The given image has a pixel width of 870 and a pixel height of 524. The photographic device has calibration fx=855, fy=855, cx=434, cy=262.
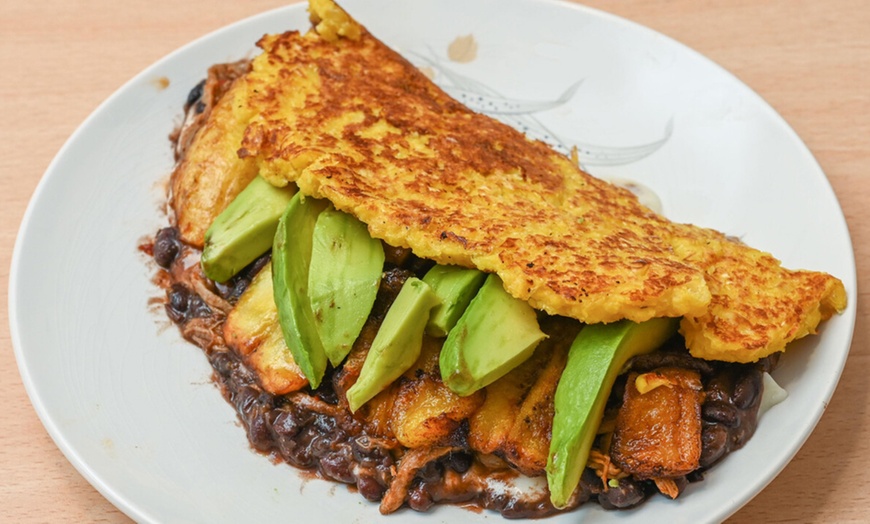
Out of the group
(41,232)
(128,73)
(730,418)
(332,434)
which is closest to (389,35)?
(128,73)

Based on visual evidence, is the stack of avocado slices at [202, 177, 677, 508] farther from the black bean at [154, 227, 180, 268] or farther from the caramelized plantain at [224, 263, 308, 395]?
the black bean at [154, 227, 180, 268]

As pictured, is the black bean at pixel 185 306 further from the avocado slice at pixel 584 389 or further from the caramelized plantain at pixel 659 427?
the caramelized plantain at pixel 659 427

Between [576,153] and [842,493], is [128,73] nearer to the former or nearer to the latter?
[576,153]

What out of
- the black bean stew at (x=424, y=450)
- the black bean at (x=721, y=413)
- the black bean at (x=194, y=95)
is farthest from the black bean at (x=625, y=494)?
the black bean at (x=194, y=95)

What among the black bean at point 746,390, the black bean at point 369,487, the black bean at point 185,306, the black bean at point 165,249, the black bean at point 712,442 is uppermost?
the black bean at point 746,390

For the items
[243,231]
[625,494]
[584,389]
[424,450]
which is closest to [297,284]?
[243,231]

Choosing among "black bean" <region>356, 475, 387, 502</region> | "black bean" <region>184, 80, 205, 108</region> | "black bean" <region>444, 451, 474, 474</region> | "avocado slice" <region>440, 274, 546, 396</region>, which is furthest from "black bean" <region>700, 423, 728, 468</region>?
"black bean" <region>184, 80, 205, 108</region>

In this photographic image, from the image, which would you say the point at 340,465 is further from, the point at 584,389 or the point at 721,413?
the point at 721,413
